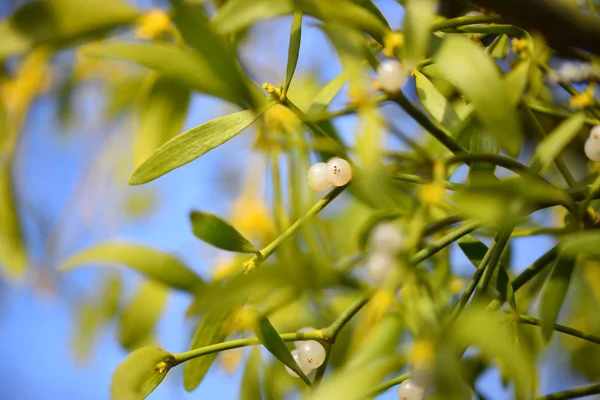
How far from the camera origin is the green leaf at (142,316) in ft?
1.88

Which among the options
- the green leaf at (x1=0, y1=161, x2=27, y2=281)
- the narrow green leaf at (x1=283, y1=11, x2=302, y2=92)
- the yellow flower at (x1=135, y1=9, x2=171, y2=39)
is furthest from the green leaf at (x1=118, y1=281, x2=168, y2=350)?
the narrow green leaf at (x1=283, y1=11, x2=302, y2=92)

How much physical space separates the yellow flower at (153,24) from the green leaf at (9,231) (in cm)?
23

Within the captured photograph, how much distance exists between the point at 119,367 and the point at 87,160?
2.41ft

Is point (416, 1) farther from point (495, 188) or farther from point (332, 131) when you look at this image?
point (332, 131)

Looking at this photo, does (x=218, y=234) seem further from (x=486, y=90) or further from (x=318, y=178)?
(x=486, y=90)

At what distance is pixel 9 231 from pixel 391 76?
477mm

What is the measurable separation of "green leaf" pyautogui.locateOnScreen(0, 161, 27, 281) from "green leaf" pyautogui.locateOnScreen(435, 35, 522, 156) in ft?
1.68

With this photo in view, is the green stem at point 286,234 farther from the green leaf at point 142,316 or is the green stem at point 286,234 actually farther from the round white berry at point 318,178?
the green leaf at point 142,316

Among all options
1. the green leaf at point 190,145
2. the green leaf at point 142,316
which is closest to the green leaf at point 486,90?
the green leaf at point 190,145

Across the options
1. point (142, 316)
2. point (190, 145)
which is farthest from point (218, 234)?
point (142, 316)

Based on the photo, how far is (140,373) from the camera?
322mm

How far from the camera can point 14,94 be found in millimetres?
658

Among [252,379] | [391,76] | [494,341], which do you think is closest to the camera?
[494,341]

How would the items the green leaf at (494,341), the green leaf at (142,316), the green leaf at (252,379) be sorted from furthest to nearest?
the green leaf at (142,316), the green leaf at (252,379), the green leaf at (494,341)
